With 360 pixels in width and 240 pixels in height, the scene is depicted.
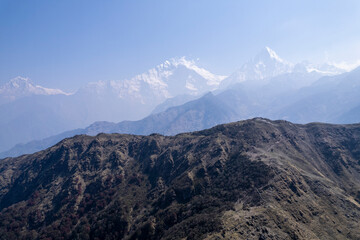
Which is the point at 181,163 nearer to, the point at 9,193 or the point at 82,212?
the point at 82,212

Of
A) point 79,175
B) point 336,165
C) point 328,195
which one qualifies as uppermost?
point 79,175

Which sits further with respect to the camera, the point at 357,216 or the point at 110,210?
the point at 110,210

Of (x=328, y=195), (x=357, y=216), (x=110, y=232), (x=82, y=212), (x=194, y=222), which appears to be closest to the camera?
(x=194, y=222)

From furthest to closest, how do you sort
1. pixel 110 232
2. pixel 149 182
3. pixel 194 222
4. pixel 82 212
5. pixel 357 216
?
pixel 149 182 < pixel 82 212 < pixel 110 232 < pixel 357 216 < pixel 194 222

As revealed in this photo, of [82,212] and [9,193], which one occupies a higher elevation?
[9,193]

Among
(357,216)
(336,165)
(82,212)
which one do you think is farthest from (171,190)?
(336,165)

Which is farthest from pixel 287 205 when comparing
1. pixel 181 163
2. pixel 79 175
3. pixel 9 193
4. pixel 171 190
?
pixel 9 193

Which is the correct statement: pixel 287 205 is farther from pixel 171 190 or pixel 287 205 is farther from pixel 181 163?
pixel 181 163
